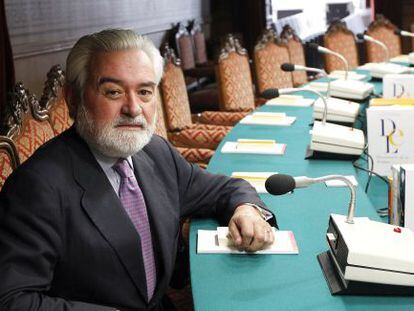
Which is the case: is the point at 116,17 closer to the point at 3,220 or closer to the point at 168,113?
the point at 168,113

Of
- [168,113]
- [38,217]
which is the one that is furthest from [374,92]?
[38,217]

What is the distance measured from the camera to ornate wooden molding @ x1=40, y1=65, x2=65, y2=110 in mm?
2357

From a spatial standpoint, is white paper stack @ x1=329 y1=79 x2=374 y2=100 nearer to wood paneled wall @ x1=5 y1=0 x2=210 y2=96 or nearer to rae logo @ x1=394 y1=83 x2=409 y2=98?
rae logo @ x1=394 y1=83 x2=409 y2=98

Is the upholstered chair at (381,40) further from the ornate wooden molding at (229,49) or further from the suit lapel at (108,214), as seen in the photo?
the suit lapel at (108,214)

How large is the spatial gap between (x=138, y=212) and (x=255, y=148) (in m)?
1.12

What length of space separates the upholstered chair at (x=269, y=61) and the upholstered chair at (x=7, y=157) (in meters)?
3.21

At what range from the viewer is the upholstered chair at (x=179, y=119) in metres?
3.56

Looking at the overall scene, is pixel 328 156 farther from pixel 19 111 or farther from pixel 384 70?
pixel 384 70

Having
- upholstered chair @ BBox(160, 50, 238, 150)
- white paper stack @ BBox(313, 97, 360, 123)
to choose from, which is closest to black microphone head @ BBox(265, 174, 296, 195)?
white paper stack @ BBox(313, 97, 360, 123)

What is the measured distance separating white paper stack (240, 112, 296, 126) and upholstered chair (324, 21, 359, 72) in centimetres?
240

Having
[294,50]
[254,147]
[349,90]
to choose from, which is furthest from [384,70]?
[254,147]

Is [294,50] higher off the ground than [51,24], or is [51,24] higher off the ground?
[51,24]

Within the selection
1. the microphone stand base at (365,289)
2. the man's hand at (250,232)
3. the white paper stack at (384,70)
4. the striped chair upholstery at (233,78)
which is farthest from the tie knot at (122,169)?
the white paper stack at (384,70)

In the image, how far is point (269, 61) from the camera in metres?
4.92
